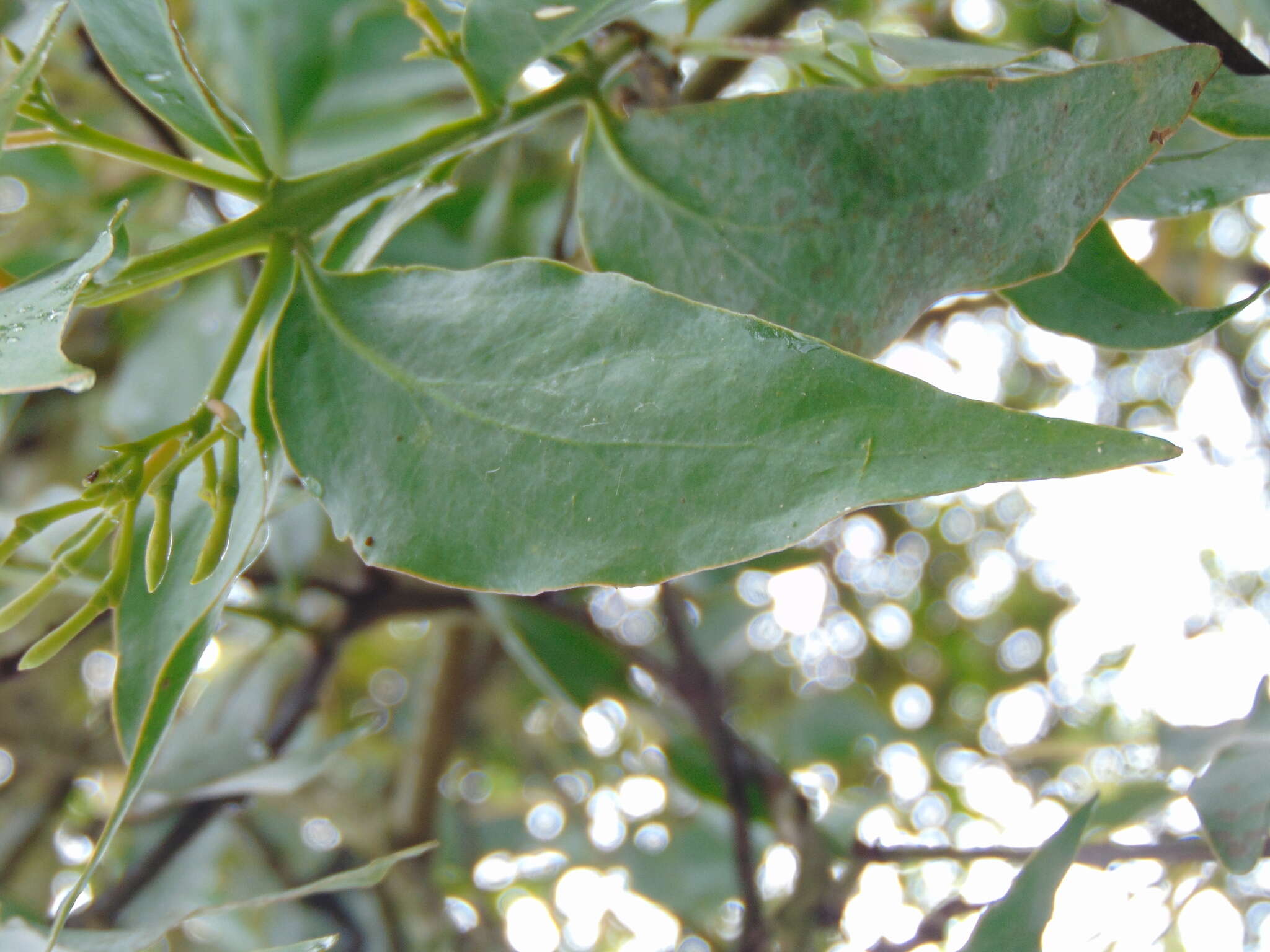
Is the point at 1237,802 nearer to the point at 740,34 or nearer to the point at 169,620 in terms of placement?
the point at 169,620

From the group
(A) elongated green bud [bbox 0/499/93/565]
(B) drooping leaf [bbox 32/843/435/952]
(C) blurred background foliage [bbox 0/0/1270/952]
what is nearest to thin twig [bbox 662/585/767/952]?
(C) blurred background foliage [bbox 0/0/1270/952]

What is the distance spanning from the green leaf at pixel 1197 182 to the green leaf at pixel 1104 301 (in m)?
0.01

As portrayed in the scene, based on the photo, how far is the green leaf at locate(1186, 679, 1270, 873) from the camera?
379 mm

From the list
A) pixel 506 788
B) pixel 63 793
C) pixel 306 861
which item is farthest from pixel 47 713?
pixel 506 788

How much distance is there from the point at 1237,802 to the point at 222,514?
0.38 m

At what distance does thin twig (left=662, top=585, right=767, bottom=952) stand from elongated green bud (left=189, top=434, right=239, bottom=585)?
15.7 inches

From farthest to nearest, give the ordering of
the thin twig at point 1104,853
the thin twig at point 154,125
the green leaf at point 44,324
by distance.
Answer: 1. the thin twig at point 154,125
2. the thin twig at point 1104,853
3. the green leaf at point 44,324

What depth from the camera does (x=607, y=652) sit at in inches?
30.5

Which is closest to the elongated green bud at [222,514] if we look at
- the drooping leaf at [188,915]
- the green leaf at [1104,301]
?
the drooping leaf at [188,915]

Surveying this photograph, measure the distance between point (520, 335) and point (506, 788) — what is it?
1162 mm

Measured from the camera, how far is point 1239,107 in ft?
0.98

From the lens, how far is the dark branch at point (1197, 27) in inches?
12.7

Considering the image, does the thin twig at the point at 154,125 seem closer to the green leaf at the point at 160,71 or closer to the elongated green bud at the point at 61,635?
the green leaf at the point at 160,71

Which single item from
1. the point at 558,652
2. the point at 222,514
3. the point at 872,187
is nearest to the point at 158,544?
the point at 222,514
